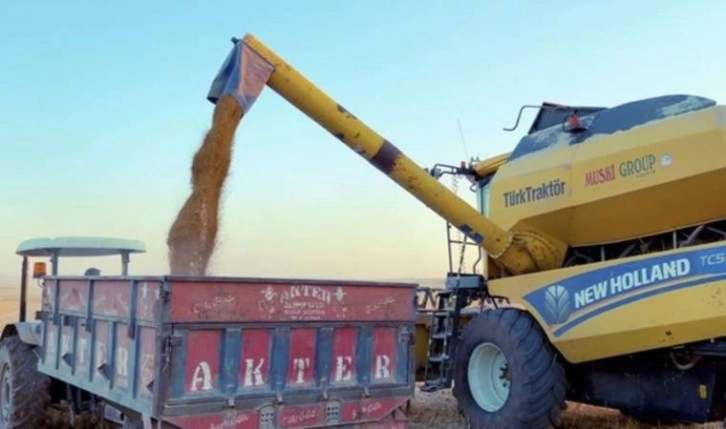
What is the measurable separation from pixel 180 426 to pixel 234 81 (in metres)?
3.24

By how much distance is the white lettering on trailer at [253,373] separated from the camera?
450cm

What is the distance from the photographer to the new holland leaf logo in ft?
20.6

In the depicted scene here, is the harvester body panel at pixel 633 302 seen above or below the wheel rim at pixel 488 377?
above

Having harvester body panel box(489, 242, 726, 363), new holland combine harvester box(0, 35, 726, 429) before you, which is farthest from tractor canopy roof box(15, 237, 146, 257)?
harvester body panel box(489, 242, 726, 363)

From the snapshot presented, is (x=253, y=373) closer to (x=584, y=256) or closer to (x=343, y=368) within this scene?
(x=343, y=368)

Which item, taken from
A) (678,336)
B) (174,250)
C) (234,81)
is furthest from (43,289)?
(678,336)

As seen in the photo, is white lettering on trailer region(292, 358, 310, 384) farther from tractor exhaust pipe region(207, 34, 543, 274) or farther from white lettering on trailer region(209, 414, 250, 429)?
tractor exhaust pipe region(207, 34, 543, 274)

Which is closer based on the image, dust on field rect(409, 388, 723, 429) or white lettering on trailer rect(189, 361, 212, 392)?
white lettering on trailer rect(189, 361, 212, 392)

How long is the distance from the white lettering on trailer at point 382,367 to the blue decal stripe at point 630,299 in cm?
185

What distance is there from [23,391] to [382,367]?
136 inches

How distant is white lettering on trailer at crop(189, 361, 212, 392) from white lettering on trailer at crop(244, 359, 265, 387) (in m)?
0.25

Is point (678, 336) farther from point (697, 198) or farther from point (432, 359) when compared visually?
point (432, 359)

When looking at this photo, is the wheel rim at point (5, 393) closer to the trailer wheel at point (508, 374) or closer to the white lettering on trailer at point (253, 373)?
the white lettering on trailer at point (253, 373)

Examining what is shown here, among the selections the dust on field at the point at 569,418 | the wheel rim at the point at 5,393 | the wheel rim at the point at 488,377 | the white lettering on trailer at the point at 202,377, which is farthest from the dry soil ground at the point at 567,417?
the wheel rim at the point at 5,393
